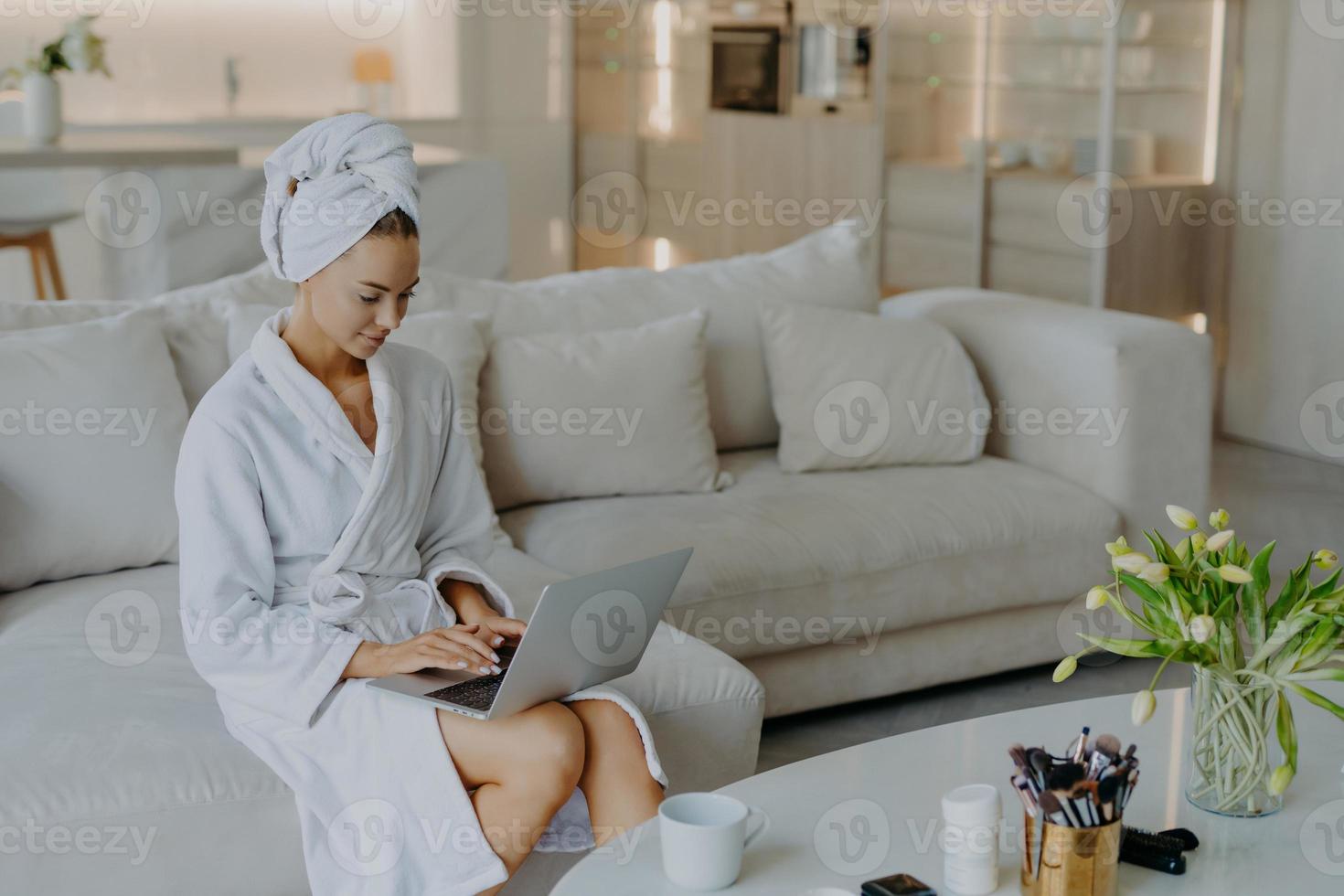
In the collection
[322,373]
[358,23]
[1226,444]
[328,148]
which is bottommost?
[1226,444]

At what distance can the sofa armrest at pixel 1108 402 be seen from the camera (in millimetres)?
2896

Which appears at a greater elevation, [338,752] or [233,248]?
[233,248]

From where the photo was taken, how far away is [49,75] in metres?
4.77

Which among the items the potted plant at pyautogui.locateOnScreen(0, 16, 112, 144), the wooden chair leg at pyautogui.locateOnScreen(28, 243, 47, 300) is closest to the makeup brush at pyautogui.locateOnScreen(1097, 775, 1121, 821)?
the potted plant at pyautogui.locateOnScreen(0, 16, 112, 144)

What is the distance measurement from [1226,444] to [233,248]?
3594 mm

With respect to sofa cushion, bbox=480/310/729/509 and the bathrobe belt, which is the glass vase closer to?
the bathrobe belt

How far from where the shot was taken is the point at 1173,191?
4.93 m

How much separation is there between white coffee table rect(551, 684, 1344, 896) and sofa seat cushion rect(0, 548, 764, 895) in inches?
13.2

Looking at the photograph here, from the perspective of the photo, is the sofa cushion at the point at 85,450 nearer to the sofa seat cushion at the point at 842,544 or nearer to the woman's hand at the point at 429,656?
the sofa seat cushion at the point at 842,544

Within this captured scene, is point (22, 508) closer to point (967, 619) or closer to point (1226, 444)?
point (967, 619)

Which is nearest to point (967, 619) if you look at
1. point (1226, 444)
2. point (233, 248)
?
point (1226, 444)

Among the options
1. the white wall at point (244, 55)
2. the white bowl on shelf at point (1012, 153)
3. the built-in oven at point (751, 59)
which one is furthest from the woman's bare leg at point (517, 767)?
the white wall at point (244, 55)

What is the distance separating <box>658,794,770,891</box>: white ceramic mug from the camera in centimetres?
135

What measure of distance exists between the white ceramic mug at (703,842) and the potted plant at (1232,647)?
0.38 meters
